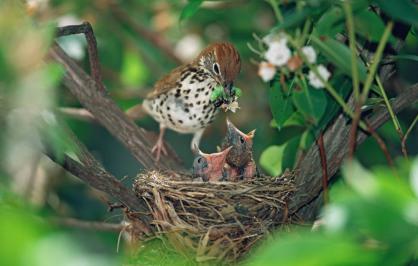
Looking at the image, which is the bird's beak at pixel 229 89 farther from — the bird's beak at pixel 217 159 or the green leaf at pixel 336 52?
the green leaf at pixel 336 52

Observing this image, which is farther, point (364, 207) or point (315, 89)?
point (315, 89)

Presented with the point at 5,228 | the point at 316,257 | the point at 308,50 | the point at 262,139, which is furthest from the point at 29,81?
the point at 262,139

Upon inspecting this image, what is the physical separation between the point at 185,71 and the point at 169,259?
1.68 meters

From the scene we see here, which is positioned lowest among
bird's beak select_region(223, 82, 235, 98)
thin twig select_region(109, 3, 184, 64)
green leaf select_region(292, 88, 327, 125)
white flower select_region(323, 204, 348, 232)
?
thin twig select_region(109, 3, 184, 64)

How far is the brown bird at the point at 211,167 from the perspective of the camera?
3.98 meters

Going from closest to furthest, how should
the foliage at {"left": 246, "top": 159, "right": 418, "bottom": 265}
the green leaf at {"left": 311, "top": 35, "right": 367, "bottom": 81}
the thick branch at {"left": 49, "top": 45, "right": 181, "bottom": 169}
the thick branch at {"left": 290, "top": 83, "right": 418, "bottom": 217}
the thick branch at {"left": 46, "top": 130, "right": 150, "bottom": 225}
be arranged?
the foliage at {"left": 246, "top": 159, "right": 418, "bottom": 265}
the green leaf at {"left": 311, "top": 35, "right": 367, "bottom": 81}
the thick branch at {"left": 46, "top": 130, "right": 150, "bottom": 225}
the thick branch at {"left": 290, "top": 83, "right": 418, "bottom": 217}
the thick branch at {"left": 49, "top": 45, "right": 181, "bottom": 169}

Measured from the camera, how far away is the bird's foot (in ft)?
13.7

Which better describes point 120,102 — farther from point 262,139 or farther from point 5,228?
point 5,228

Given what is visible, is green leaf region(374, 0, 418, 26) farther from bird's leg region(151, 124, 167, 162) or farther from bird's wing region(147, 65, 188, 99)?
bird's wing region(147, 65, 188, 99)

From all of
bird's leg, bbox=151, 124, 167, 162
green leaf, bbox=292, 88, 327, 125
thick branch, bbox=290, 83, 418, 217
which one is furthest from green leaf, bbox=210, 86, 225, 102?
green leaf, bbox=292, 88, 327, 125

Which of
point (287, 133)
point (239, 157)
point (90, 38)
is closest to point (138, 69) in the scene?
point (287, 133)

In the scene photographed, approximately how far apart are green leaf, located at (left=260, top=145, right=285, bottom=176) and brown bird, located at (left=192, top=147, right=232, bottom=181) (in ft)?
0.78

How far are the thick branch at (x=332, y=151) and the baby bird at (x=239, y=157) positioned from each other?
2.05 feet

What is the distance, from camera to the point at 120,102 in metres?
5.22
